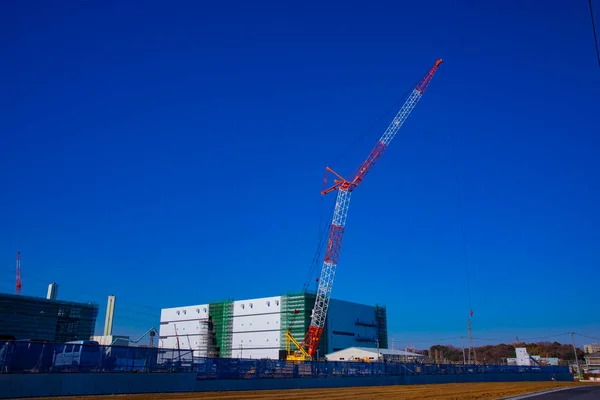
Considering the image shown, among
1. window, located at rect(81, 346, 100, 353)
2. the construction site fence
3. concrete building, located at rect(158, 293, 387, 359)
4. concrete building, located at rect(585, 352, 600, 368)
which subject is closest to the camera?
the construction site fence

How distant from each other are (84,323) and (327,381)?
116m

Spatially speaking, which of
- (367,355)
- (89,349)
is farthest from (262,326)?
(89,349)

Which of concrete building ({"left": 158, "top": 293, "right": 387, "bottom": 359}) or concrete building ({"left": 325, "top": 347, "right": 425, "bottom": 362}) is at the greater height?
concrete building ({"left": 158, "top": 293, "right": 387, "bottom": 359})

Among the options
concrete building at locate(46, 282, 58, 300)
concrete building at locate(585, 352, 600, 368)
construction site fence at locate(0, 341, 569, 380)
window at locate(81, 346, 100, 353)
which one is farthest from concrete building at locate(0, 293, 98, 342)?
concrete building at locate(585, 352, 600, 368)

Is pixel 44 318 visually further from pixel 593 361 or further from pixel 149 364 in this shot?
pixel 593 361

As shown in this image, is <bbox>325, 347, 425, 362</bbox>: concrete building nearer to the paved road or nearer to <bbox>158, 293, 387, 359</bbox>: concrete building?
<bbox>158, 293, 387, 359</bbox>: concrete building

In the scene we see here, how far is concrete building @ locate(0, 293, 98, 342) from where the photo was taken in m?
124

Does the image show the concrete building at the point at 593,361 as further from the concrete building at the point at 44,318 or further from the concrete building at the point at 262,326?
the concrete building at the point at 44,318

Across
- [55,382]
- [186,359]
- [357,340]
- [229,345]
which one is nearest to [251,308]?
[229,345]

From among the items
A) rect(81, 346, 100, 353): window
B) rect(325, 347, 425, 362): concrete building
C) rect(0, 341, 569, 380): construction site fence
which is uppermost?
rect(325, 347, 425, 362): concrete building

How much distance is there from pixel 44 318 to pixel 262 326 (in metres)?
61.6

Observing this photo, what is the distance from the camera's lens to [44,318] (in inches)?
5162

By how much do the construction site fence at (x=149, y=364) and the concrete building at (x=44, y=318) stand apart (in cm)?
10249

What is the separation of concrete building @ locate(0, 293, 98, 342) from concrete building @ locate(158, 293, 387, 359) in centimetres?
2282
